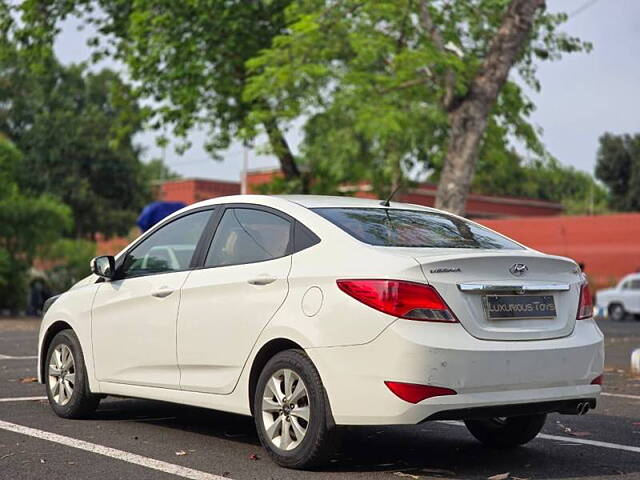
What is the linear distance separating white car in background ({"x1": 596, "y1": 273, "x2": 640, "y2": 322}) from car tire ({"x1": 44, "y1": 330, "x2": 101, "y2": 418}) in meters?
27.7

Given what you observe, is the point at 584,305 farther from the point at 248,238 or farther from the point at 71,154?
the point at 71,154

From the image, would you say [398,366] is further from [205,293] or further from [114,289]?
[114,289]

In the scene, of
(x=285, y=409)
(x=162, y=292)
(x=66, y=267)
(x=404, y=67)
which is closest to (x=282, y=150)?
(x=404, y=67)

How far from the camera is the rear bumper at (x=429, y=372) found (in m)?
5.50

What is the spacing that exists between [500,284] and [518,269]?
20cm

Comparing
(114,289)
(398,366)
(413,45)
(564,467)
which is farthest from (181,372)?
(413,45)

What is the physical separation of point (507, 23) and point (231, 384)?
45.9 feet

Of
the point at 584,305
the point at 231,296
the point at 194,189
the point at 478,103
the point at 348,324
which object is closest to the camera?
the point at 348,324

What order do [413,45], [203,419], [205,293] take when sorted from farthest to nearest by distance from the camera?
[413,45] < [203,419] < [205,293]

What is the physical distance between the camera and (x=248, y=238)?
6711 millimetres

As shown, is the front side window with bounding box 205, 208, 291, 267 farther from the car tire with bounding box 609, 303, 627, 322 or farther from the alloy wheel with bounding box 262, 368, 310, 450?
the car tire with bounding box 609, 303, 627, 322

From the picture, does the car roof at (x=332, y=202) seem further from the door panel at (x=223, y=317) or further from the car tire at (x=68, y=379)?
the car tire at (x=68, y=379)

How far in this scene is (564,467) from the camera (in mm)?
6195

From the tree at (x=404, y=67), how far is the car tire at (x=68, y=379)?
11.9 m
